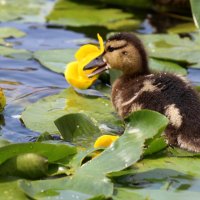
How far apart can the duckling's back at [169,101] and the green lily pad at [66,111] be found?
88 millimetres

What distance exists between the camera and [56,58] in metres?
5.12

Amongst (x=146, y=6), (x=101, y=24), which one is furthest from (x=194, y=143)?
(x=146, y=6)

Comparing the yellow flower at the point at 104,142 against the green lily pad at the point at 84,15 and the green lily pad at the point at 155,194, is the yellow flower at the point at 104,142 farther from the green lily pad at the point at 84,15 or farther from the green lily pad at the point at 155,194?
the green lily pad at the point at 84,15

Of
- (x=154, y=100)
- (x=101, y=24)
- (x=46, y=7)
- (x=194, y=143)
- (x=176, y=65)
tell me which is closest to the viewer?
(x=194, y=143)

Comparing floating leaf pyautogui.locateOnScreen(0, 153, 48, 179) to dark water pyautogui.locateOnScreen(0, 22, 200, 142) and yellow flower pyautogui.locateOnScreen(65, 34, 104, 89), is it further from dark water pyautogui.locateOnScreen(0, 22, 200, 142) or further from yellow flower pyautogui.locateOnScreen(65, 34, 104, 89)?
yellow flower pyautogui.locateOnScreen(65, 34, 104, 89)

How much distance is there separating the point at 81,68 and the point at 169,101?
86 centimetres

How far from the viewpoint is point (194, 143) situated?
362cm

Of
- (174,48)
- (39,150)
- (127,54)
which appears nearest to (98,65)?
(127,54)

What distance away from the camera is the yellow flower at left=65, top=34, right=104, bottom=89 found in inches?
177

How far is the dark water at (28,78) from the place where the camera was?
4.07m

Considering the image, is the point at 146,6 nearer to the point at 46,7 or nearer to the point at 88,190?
the point at 46,7

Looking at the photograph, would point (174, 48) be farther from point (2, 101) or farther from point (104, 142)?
point (104, 142)

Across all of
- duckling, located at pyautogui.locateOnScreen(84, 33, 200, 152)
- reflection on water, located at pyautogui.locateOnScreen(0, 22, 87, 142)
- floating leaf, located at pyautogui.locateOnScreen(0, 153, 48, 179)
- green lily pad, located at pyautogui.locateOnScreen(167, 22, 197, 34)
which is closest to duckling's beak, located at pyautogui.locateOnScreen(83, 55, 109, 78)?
duckling, located at pyautogui.locateOnScreen(84, 33, 200, 152)

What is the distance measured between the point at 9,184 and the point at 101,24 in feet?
11.5
